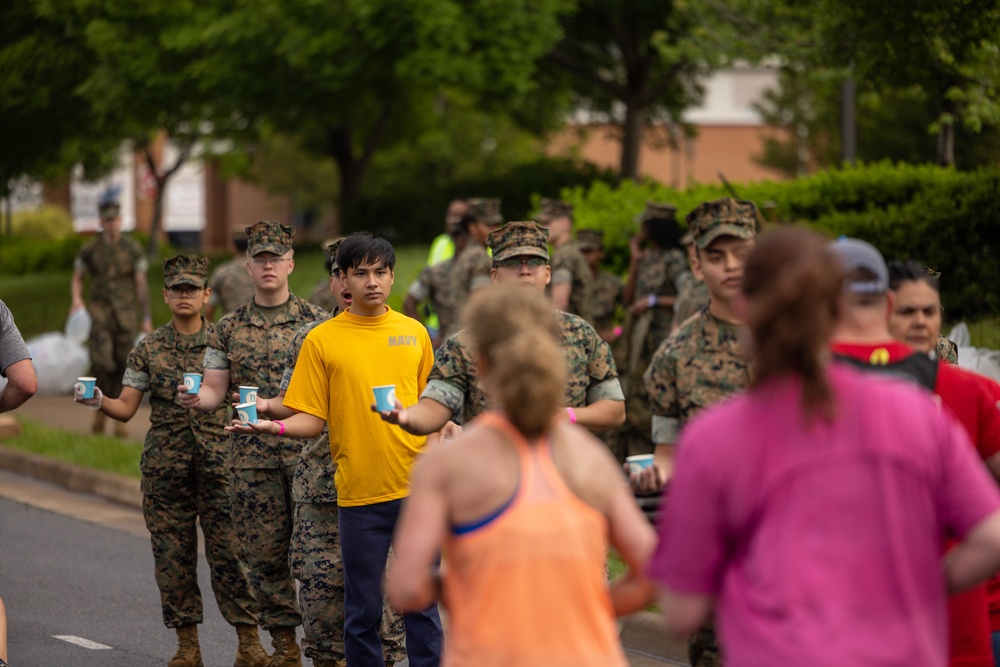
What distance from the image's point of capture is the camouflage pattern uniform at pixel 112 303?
15125 mm

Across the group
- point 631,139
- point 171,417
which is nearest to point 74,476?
point 171,417

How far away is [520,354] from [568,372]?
92.3 inches

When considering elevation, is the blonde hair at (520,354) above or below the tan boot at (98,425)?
above

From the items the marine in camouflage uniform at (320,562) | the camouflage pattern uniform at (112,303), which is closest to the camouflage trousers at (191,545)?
the marine in camouflage uniform at (320,562)

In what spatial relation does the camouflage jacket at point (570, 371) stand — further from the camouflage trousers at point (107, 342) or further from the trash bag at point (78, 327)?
the trash bag at point (78, 327)

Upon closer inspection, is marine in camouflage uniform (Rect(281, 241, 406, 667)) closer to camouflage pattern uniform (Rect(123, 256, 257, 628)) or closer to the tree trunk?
camouflage pattern uniform (Rect(123, 256, 257, 628))

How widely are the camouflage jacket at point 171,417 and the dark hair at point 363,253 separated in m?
1.37

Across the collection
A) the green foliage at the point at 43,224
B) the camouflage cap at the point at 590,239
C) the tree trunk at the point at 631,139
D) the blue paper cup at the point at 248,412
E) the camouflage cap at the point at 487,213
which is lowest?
the blue paper cup at the point at 248,412

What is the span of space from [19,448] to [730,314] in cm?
1083

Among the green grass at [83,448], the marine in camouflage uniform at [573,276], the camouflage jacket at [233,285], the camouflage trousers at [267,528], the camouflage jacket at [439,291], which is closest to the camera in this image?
the camouflage trousers at [267,528]

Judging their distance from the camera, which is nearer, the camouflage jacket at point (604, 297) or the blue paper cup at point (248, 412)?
the blue paper cup at point (248, 412)

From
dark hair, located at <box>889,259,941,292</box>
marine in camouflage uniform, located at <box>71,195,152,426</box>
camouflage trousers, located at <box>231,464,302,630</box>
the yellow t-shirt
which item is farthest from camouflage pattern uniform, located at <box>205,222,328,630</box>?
marine in camouflage uniform, located at <box>71,195,152,426</box>

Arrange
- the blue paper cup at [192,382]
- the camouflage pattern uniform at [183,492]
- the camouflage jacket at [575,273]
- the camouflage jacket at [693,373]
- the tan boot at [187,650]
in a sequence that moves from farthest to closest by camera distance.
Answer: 1. the camouflage jacket at [575,273]
2. the camouflage pattern uniform at [183,492]
3. the tan boot at [187,650]
4. the blue paper cup at [192,382]
5. the camouflage jacket at [693,373]

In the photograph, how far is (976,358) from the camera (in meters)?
9.80
